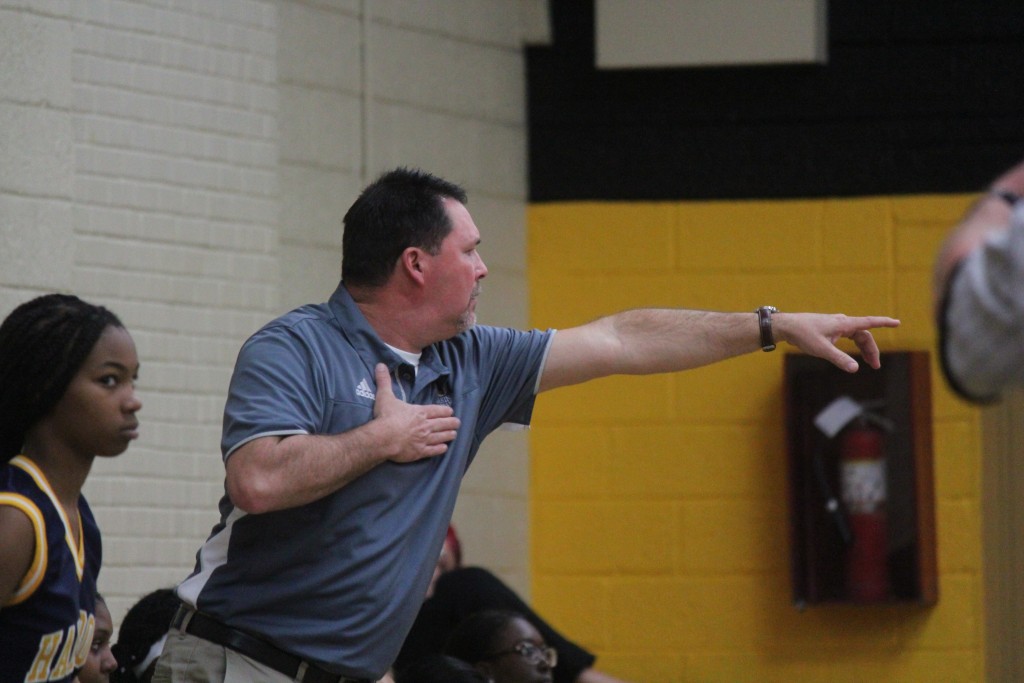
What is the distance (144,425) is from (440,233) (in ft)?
5.80

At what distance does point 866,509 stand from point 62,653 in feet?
11.1

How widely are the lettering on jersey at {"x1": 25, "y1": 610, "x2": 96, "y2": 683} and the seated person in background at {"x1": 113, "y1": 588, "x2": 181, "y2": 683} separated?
93cm

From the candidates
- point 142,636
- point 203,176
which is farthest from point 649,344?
point 203,176

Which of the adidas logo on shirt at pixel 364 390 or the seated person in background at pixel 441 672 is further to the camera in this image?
the seated person in background at pixel 441 672

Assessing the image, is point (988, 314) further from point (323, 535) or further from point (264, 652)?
point (264, 652)

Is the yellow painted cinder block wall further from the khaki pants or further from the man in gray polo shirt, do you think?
the khaki pants

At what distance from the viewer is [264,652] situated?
2744 millimetres

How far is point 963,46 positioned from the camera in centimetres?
555

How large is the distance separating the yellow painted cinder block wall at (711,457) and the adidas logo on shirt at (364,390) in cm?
271

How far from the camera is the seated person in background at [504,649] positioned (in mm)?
3934

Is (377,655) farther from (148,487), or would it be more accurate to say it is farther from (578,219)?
(578,219)

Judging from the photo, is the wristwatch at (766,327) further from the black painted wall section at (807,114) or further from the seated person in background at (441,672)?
the black painted wall section at (807,114)

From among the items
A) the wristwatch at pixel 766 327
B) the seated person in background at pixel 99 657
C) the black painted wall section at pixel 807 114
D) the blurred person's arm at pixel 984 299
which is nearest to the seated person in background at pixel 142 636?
the seated person in background at pixel 99 657

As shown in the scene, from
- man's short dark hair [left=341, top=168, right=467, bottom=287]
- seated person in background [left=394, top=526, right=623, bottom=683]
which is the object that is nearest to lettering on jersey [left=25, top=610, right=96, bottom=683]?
man's short dark hair [left=341, top=168, right=467, bottom=287]
